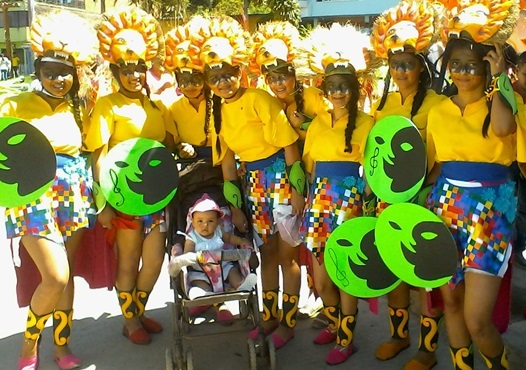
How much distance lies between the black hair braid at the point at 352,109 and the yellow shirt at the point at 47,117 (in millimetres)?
1556

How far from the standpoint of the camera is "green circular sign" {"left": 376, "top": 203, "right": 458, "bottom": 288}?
104 inches

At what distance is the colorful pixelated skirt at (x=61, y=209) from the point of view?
126 inches

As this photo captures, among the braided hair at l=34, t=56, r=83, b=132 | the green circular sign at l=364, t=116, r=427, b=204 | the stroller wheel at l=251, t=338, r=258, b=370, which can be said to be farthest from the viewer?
the braided hair at l=34, t=56, r=83, b=132

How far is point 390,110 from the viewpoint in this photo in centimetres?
310

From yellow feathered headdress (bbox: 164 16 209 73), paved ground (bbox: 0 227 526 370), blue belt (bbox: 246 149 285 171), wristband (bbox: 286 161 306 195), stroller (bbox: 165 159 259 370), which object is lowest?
paved ground (bbox: 0 227 526 370)

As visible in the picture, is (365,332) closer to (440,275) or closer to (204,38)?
(440,275)

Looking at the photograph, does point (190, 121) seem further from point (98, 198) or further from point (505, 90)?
point (505, 90)

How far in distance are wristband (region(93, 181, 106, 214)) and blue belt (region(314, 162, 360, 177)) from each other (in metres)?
1.32

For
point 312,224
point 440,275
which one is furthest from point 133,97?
point 440,275

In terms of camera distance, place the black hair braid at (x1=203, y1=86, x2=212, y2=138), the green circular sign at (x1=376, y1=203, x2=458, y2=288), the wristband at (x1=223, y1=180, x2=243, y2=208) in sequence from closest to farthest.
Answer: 1. the green circular sign at (x1=376, y1=203, x2=458, y2=288)
2. the wristband at (x1=223, y1=180, x2=243, y2=208)
3. the black hair braid at (x1=203, y1=86, x2=212, y2=138)

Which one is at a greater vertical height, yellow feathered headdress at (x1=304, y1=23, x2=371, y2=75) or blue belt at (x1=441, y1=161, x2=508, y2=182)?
yellow feathered headdress at (x1=304, y1=23, x2=371, y2=75)

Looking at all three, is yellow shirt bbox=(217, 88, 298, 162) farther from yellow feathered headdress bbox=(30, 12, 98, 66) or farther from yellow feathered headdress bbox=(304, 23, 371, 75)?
yellow feathered headdress bbox=(30, 12, 98, 66)

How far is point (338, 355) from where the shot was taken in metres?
3.51

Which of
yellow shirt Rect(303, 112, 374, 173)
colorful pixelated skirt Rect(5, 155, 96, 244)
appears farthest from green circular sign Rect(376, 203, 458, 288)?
colorful pixelated skirt Rect(5, 155, 96, 244)
